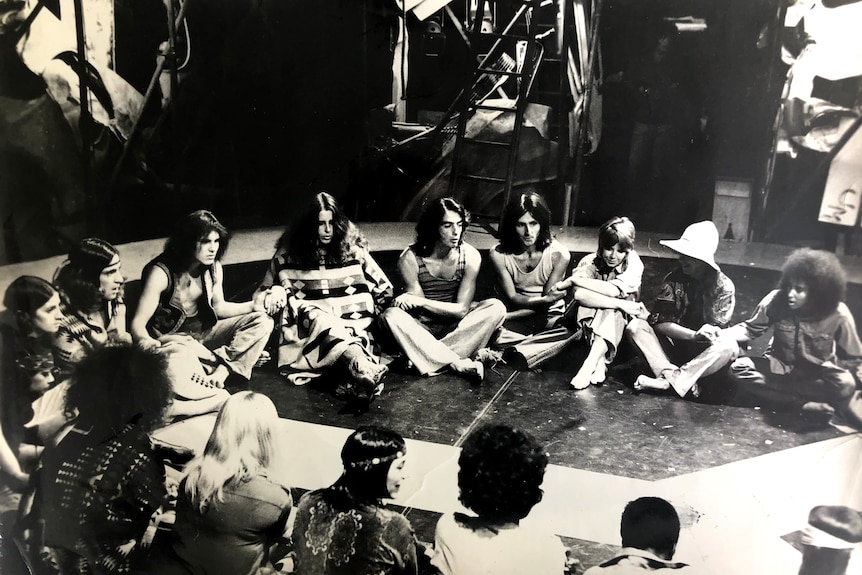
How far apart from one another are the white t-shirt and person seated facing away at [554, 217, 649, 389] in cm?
51

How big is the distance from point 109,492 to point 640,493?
178 cm

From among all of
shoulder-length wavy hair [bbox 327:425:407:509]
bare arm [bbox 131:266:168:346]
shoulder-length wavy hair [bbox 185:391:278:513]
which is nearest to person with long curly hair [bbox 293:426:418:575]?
shoulder-length wavy hair [bbox 327:425:407:509]

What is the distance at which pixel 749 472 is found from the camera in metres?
2.02

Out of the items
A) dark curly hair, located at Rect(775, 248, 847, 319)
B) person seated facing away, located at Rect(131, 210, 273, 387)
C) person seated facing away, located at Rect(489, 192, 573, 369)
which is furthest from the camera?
person seated facing away, located at Rect(131, 210, 273, 387)

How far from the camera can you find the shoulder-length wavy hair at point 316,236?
213 centimetres

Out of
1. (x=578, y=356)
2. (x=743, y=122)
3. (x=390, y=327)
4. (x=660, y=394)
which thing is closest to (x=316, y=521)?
(x=390, y=327)

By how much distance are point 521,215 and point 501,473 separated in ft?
2.71

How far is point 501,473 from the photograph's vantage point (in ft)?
6.75

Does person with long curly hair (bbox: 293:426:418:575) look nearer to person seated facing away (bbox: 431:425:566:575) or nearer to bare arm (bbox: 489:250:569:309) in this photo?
person seated facing away (bbox: 431:425:566:575)

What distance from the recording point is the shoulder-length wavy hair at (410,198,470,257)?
2.10m

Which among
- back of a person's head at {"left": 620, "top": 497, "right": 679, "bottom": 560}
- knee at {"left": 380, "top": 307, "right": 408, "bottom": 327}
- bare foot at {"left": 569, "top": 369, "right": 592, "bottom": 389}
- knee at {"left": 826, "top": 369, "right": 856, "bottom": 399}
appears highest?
knee at {"left": 380, "top": 307, "right": 408, "bottom": 327}

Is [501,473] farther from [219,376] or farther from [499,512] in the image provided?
[219,376]

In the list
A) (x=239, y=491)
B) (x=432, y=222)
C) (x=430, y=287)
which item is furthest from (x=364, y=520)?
(x=432, y=222)

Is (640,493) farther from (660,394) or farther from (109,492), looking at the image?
(109,492)
